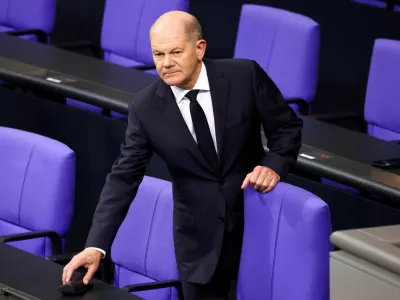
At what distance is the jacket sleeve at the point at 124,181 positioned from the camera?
8.29 feet

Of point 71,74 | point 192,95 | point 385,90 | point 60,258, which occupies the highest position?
point 192,95

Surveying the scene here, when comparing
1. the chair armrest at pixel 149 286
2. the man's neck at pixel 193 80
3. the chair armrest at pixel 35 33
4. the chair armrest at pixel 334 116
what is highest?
the man's neck at pixel 193 80

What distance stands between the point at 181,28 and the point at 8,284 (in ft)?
2.43

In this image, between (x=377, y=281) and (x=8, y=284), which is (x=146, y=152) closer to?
(x=8, y=284)

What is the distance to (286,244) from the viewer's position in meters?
2.47

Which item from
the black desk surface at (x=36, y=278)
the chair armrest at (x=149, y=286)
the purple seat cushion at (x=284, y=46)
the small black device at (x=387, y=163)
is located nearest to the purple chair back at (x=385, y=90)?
the purple seat cushion at (x=284, y=46)

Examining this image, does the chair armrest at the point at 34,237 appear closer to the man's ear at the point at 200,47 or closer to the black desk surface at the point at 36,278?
the black desk surface at the point at 36,278

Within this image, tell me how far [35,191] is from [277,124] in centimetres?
103

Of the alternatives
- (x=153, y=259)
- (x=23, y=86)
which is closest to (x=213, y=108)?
(x=153, y=259)

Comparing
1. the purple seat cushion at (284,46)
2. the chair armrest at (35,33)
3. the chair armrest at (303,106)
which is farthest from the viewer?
the chair armrest at (35,33)

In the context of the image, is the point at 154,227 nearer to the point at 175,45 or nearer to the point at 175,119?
the point at 175,119

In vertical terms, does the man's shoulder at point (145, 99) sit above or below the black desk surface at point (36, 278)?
above

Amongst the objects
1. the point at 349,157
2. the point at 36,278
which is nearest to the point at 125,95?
the point at 349,157

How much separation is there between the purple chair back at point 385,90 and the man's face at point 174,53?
1.60 metres
